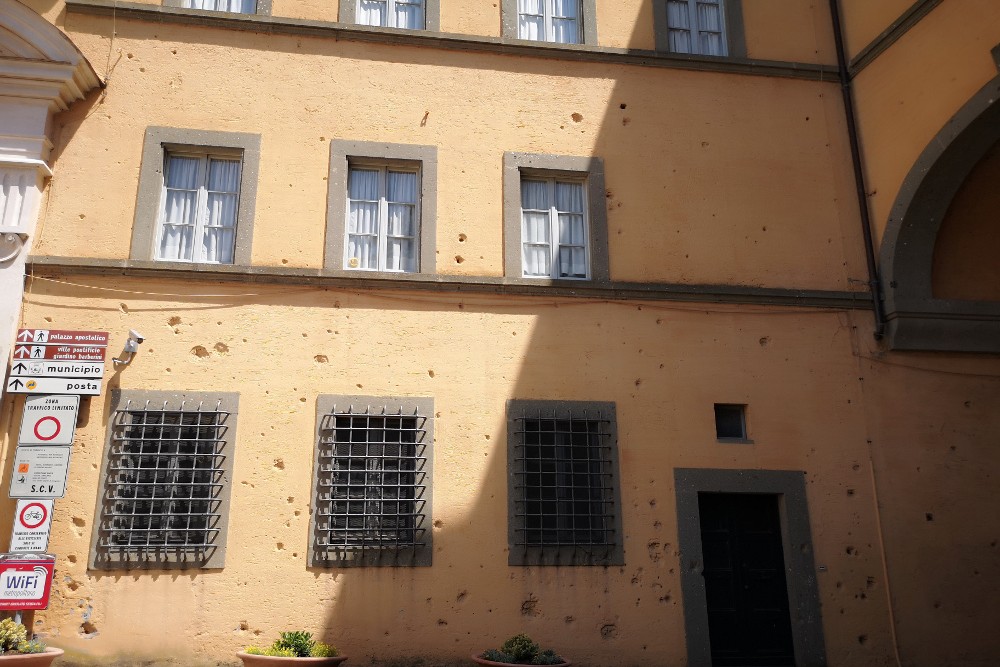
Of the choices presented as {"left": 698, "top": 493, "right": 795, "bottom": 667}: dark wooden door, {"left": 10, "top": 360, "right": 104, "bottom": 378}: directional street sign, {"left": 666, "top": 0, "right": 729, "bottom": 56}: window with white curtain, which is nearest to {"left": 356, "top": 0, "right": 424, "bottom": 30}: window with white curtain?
{"left": 666, "top": 0, "right": 729, "bottom": 56}: window with white curtain

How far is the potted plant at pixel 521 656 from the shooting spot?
729cm

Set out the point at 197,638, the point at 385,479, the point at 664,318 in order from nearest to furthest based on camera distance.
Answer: the point at 197,638
the point at 385,479
the point at 664,318

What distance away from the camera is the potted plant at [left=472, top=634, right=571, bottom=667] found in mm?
7285

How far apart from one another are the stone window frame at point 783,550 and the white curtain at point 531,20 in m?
4.94

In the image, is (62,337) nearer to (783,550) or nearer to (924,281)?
(783,550)

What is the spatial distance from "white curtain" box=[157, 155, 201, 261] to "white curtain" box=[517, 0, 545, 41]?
3754 mm

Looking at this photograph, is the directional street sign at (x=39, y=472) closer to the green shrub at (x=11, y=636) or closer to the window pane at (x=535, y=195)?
the green shrub at (x=11, y=636)

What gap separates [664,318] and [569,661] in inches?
133

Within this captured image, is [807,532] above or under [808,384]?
under

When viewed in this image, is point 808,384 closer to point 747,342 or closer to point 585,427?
point 747,342

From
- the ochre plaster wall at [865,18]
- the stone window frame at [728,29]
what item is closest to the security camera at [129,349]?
the stone window frame at [728,29]

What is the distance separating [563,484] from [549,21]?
5.10 metres

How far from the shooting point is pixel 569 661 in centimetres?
797

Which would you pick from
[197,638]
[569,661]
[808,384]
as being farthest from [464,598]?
[808,384]
